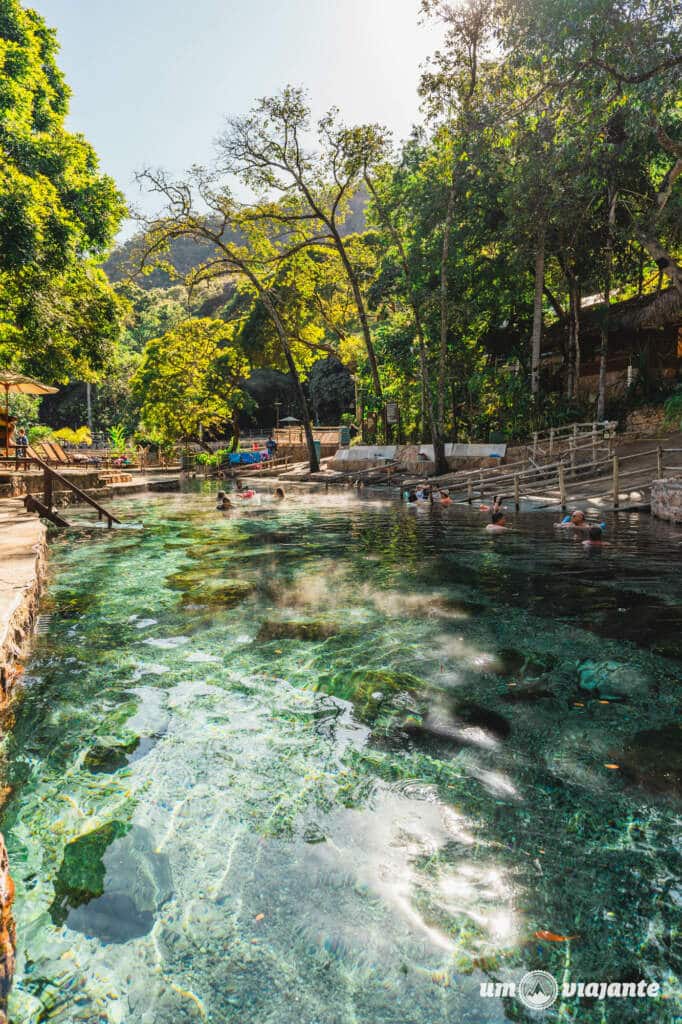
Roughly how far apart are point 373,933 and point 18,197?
14.5m

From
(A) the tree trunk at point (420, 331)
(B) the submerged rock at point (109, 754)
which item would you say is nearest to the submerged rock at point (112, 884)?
(B) the submerged rock at point (109, 754)

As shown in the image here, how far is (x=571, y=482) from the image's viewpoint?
60.2ft

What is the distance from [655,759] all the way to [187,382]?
4141 cm

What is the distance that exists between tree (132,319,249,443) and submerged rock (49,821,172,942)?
129 feet

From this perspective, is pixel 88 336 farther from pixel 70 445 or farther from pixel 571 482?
pixel 70 445

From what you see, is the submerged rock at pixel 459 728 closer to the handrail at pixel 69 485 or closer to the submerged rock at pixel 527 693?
the submerged rock at pixel 527 693

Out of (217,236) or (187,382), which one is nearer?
(217,236)

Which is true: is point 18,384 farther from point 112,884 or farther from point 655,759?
point 655,759

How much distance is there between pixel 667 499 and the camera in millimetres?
12812

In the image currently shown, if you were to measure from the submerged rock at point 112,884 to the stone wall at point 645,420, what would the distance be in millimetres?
24451

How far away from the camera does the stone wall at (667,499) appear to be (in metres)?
12.4

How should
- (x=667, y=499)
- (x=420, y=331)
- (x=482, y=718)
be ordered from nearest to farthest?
1. (x=482, y=718)
2. (x=667, y=499)
3. (x=420, y=331)

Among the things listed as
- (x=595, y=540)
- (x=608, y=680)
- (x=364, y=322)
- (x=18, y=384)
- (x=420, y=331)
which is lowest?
(x=608, y=680)

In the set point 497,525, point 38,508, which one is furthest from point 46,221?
point 497,525
